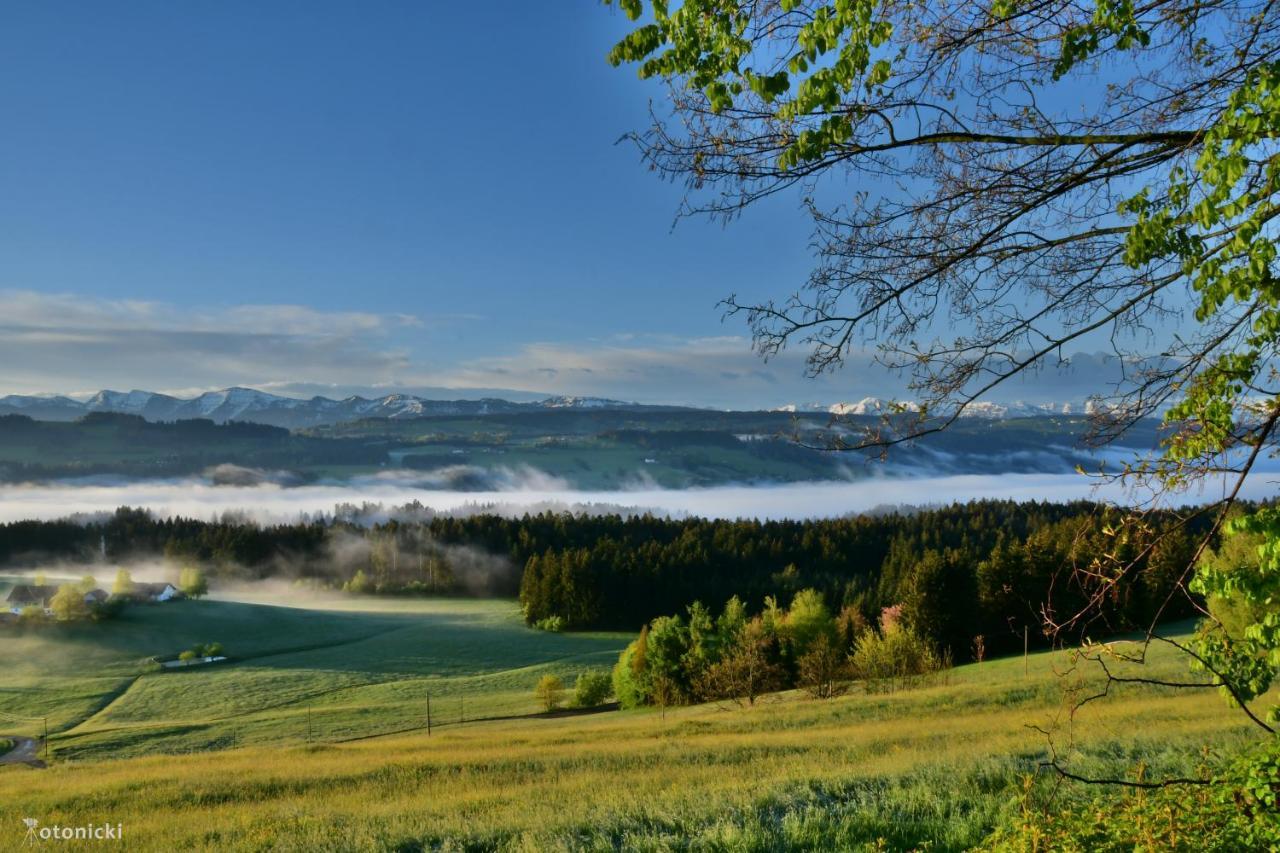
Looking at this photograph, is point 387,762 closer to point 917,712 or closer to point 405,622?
point 917,712

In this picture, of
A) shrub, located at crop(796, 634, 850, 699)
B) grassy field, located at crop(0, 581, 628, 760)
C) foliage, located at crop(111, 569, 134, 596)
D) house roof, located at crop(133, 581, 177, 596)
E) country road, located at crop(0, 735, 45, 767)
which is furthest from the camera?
house roof, located at crop(133, 581, 177, 596)

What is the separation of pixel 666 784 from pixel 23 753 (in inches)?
1997

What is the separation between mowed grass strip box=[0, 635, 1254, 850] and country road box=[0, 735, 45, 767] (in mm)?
17868

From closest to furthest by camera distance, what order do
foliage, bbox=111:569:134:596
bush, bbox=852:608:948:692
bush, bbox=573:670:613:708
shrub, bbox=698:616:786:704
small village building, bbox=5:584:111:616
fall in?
bush, bbox=852:608:948:692 → shrub, bbox=698:616:786:704 → bush, bbox=573:670:613:708 → small village building, bbox=5:584:111:616 → foliage, bbox=111:569:134:596

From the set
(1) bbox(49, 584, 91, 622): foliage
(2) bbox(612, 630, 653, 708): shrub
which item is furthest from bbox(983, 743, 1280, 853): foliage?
(1) bbox(49, 584, 91, 622): foliage

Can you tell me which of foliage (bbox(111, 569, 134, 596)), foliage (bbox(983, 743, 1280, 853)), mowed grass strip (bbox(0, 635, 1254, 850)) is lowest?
foliage (bbox(111, 569, 134, 596))

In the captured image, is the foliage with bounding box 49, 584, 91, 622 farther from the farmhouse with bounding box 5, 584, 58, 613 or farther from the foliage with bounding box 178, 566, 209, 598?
the foliage with bounding box 178, 566, 209, 598

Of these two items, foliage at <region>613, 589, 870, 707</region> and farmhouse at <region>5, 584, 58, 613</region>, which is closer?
foliage at <region>613, 589, 870, 707</region>

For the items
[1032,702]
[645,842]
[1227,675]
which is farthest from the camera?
[1032,702]

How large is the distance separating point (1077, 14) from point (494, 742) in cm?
2941

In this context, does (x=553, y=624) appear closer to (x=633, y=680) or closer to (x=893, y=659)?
(x=633, y=680)

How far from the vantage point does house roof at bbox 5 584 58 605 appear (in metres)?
94.7

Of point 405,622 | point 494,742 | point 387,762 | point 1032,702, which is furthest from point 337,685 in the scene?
point 1032,702

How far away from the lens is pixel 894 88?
20.7 ft
